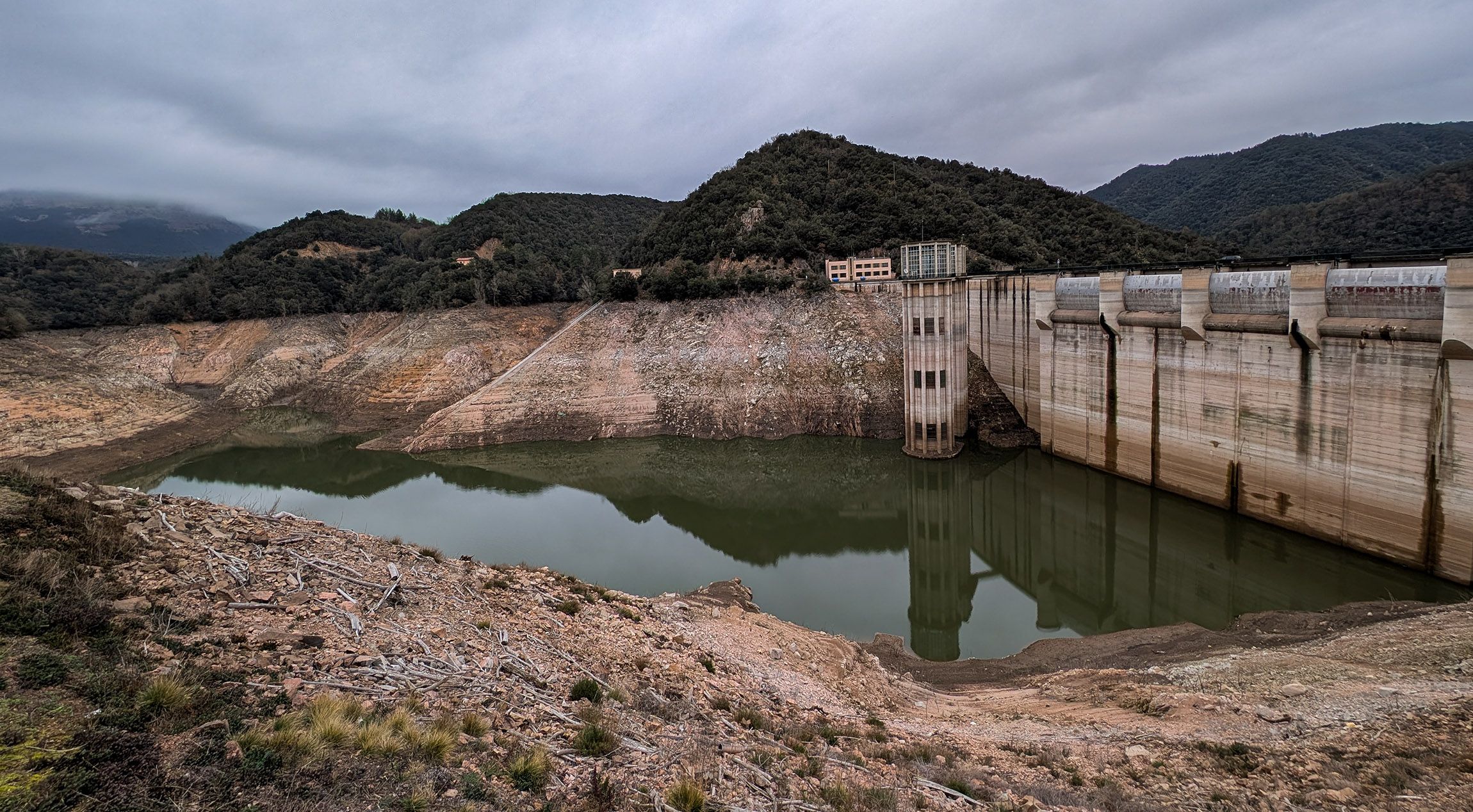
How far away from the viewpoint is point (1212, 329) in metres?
21.3

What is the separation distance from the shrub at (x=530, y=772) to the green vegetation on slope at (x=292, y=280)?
43.2m

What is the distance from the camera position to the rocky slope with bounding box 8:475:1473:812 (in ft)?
17.0

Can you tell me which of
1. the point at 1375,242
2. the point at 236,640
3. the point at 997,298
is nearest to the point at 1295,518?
the point at 997,298

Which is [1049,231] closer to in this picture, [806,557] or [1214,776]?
[806,557]

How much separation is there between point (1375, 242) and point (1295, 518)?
3939 cm

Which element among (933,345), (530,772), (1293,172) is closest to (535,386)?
(933,345)

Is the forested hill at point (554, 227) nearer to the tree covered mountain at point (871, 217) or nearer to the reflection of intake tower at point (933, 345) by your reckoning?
the tree covered mountain at point (871, 217)

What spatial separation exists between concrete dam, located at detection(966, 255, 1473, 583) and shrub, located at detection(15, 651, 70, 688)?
79.4 feet

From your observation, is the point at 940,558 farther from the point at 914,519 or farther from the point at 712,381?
the point at 712,381

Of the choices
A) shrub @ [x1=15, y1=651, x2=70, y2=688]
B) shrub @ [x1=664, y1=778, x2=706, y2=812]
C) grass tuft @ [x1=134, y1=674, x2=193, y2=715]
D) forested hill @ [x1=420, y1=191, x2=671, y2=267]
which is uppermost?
forested hill @ [x1=420, y1=191, x2=671, y2=267]

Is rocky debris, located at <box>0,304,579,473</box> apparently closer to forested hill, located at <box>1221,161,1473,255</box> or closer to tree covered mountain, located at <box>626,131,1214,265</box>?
tree covered mountain, located at <box>626,131,1214,265</box>

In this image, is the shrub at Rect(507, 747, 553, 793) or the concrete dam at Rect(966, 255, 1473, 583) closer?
the shrub at Rect(507, 747, 553, 793)

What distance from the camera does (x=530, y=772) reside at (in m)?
5.86

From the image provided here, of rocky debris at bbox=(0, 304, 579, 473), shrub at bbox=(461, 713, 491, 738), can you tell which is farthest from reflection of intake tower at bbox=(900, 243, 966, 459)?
rocky debris at bbox=(0, 304, 579, 473)
